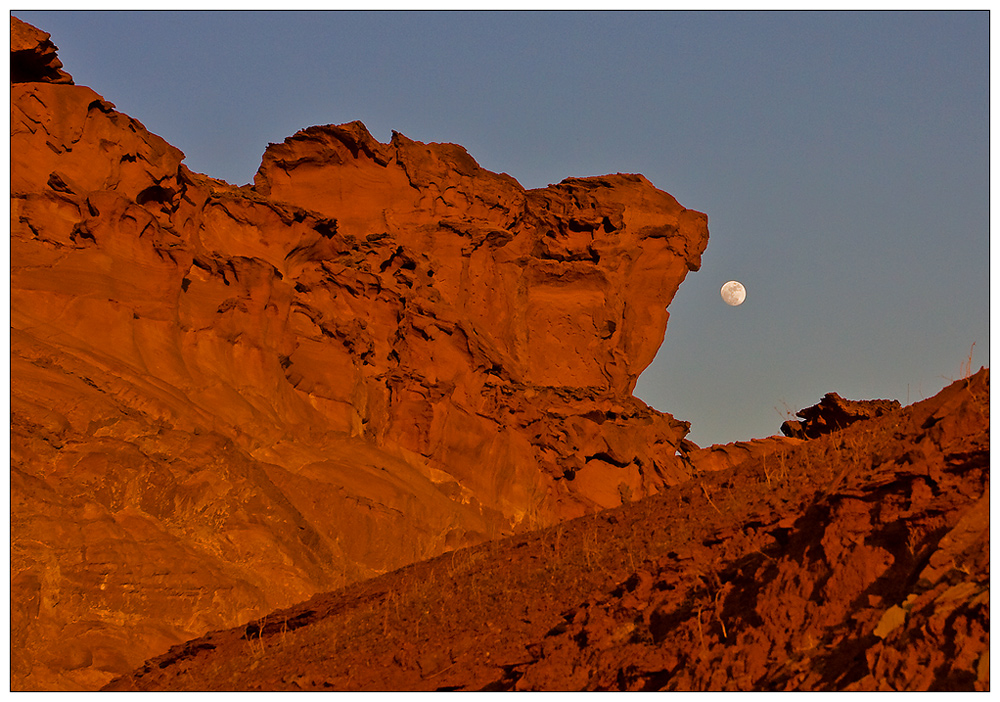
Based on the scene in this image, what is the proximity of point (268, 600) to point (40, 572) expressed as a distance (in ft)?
12.0

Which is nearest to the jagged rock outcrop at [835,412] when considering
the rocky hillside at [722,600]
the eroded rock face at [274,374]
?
the eroded rock face at [274,374]

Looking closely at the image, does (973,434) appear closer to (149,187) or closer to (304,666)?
(304,666)

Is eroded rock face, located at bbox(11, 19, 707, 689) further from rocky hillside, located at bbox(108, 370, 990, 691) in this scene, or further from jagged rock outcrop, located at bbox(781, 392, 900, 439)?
jagged rock outcrop, located at bbox(781, 392, 900, 439)

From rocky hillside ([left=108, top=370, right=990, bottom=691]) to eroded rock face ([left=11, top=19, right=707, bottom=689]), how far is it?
4.43 metres

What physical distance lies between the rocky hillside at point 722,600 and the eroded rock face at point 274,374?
4428mm

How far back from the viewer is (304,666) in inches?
427

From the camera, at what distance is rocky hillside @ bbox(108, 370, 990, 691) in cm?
678

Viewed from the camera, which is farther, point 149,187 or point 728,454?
point 728,454

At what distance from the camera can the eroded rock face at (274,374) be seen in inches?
693

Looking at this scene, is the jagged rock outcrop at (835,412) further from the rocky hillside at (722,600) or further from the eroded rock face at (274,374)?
the rocky hillside at (722,600)

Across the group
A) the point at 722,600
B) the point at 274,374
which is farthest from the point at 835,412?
the point at 722,600

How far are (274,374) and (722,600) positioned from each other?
1981 centimetres

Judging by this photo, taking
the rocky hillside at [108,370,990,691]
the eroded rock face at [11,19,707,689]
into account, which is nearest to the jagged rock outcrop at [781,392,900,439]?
the eroded rock face at [11,19,707,689]

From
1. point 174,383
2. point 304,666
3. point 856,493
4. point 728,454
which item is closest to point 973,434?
point 856,493
